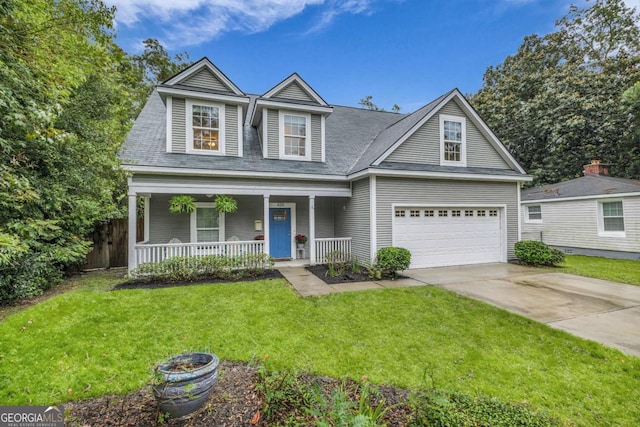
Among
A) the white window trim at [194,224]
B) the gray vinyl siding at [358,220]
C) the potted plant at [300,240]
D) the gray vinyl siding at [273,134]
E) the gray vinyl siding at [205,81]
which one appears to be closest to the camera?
the gray vinyl siding at [358,220]

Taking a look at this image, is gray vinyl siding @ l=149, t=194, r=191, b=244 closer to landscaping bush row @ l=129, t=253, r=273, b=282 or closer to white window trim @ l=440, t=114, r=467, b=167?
landscaping bush row @ l=129, t=253, r=273, b=282

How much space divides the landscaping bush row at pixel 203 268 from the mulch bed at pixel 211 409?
16.8 feet

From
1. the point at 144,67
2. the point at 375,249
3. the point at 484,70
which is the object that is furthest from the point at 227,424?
the point at 484,70

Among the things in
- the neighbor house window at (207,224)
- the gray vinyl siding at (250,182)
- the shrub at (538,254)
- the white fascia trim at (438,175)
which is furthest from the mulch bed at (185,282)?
the shrub at (538,254)

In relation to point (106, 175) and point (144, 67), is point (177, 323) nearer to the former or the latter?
point (106, 175)

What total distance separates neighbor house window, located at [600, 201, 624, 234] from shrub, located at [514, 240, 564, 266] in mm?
4767

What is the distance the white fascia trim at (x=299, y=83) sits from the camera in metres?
9.97

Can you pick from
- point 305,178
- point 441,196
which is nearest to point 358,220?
point 305,178

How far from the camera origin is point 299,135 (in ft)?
34.2

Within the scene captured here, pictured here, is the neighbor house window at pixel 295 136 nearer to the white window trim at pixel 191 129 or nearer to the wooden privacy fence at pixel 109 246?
the white window trim at pixel 191 129

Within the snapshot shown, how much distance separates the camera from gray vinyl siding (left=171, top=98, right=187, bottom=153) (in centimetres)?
902

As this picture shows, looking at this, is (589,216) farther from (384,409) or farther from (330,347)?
(384,409)

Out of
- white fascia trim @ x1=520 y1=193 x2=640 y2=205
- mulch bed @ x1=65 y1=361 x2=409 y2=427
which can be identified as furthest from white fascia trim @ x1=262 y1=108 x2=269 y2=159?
white fascia trim @ x1=520 y1=193 x2=640 y2=205

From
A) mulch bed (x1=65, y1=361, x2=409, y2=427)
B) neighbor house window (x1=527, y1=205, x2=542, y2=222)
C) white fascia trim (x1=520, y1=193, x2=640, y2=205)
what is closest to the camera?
mulch bed (x1=65, y1=361, x2=409, y2=427)
